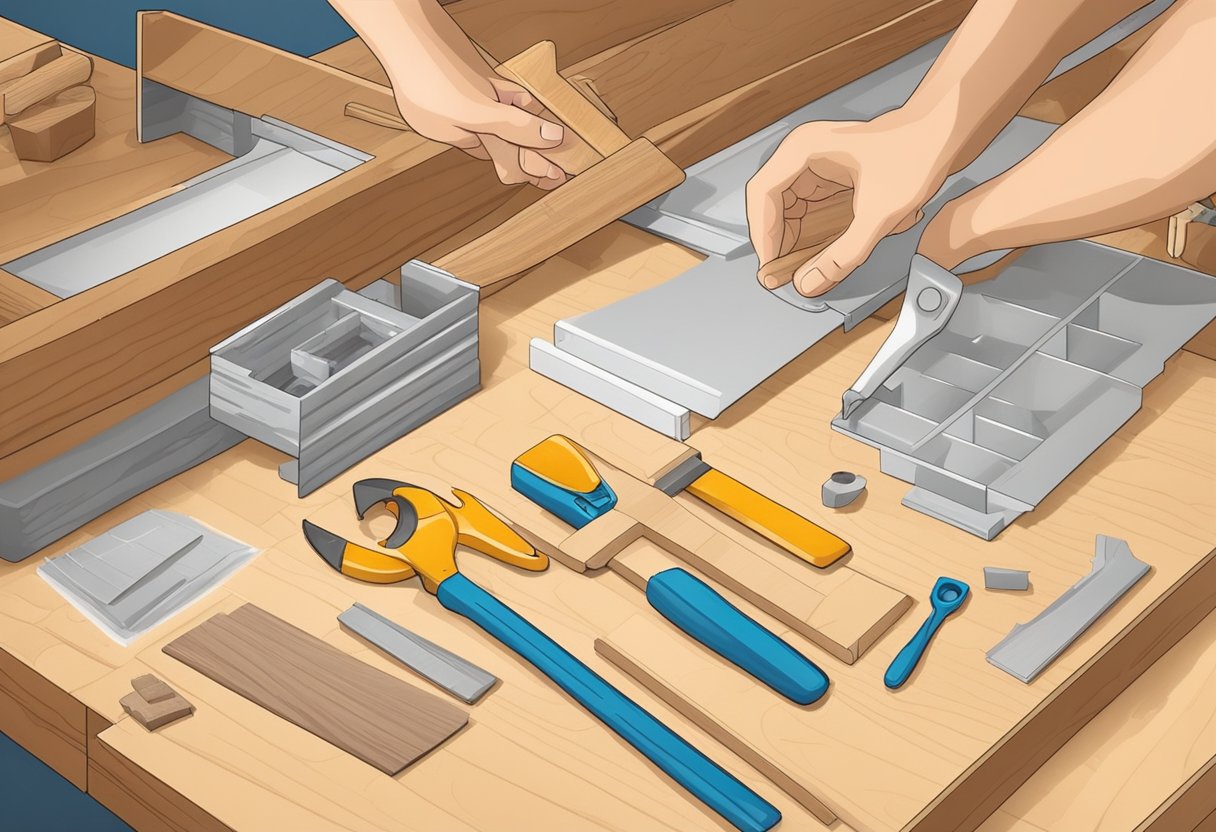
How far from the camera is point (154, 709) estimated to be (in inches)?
37.0

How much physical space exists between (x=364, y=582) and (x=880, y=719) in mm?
359

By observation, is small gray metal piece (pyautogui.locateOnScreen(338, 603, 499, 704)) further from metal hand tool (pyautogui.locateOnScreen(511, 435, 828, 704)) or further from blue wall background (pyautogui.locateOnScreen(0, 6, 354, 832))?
blue wall background (pyautogui.locateOnScreen(0, 6, 354, 832))

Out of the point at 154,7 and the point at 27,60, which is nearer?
the point at 27,60

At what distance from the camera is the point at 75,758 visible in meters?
0.98

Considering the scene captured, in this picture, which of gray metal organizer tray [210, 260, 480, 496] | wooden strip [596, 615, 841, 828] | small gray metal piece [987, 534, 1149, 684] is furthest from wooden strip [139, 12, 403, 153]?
small gray metal piece [987, 534, 1149, 684]

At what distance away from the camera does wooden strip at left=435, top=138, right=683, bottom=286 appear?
1.31 m

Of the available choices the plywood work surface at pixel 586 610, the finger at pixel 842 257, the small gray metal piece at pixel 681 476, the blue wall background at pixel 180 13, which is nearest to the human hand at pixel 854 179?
Answer: the finger at pixel 842 257

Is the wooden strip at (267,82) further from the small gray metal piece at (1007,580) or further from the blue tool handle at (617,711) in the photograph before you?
the small gray metal piece at (1007,580)

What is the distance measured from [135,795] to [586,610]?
12.1 inches

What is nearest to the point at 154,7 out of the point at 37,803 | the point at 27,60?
the point at 27,60

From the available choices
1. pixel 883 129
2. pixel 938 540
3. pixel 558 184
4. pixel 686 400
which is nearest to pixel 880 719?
pixel 938 540

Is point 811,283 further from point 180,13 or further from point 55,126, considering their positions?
point 180,13

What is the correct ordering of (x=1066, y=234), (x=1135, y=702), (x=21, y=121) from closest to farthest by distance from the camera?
1. (x=1135, y=702)
2. (x=1066, y=234)
3. (x=21, y=121)

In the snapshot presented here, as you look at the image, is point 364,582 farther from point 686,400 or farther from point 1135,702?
point 1135,702
